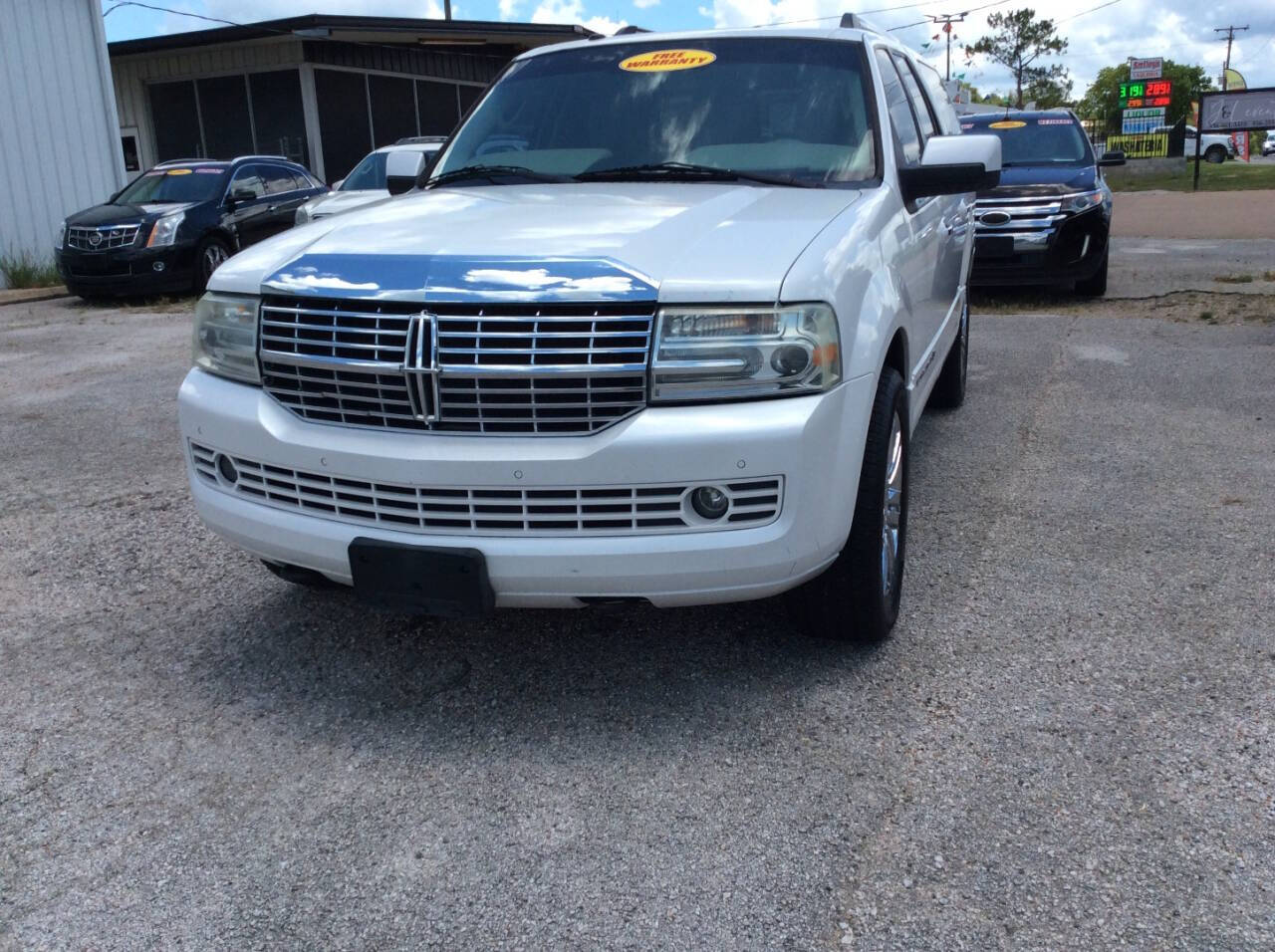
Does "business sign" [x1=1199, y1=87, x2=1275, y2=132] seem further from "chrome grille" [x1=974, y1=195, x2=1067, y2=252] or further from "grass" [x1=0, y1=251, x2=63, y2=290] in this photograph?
"grass" [x1=0, y1=251, x2=63, y2=290]

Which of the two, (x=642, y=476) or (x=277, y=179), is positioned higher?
(x=642, y=476)

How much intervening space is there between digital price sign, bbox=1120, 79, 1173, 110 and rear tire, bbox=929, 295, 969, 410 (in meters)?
45.7

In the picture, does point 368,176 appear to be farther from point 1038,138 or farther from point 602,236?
point 602,236

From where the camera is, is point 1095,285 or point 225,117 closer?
point 1095,285

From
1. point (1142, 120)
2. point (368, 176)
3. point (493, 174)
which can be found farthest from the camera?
point (1142, 120)

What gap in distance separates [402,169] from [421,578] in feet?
8.22

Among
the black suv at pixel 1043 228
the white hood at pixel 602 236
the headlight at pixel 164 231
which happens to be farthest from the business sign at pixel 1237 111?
the white hood at pixel 602 236

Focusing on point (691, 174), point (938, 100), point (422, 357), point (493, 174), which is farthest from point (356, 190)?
point (422, 357)

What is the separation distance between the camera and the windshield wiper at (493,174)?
417 centimetres

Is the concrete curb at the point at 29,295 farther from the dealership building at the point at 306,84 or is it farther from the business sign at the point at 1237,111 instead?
the business sign at the point at 1237,111

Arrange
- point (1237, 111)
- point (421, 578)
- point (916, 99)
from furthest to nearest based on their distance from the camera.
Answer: point (1237, 111) → point (916, 99) → point (421, 578)

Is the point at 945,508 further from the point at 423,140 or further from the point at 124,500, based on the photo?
the point at 423,140

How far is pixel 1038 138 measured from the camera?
11.7m

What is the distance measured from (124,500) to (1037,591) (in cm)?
387
